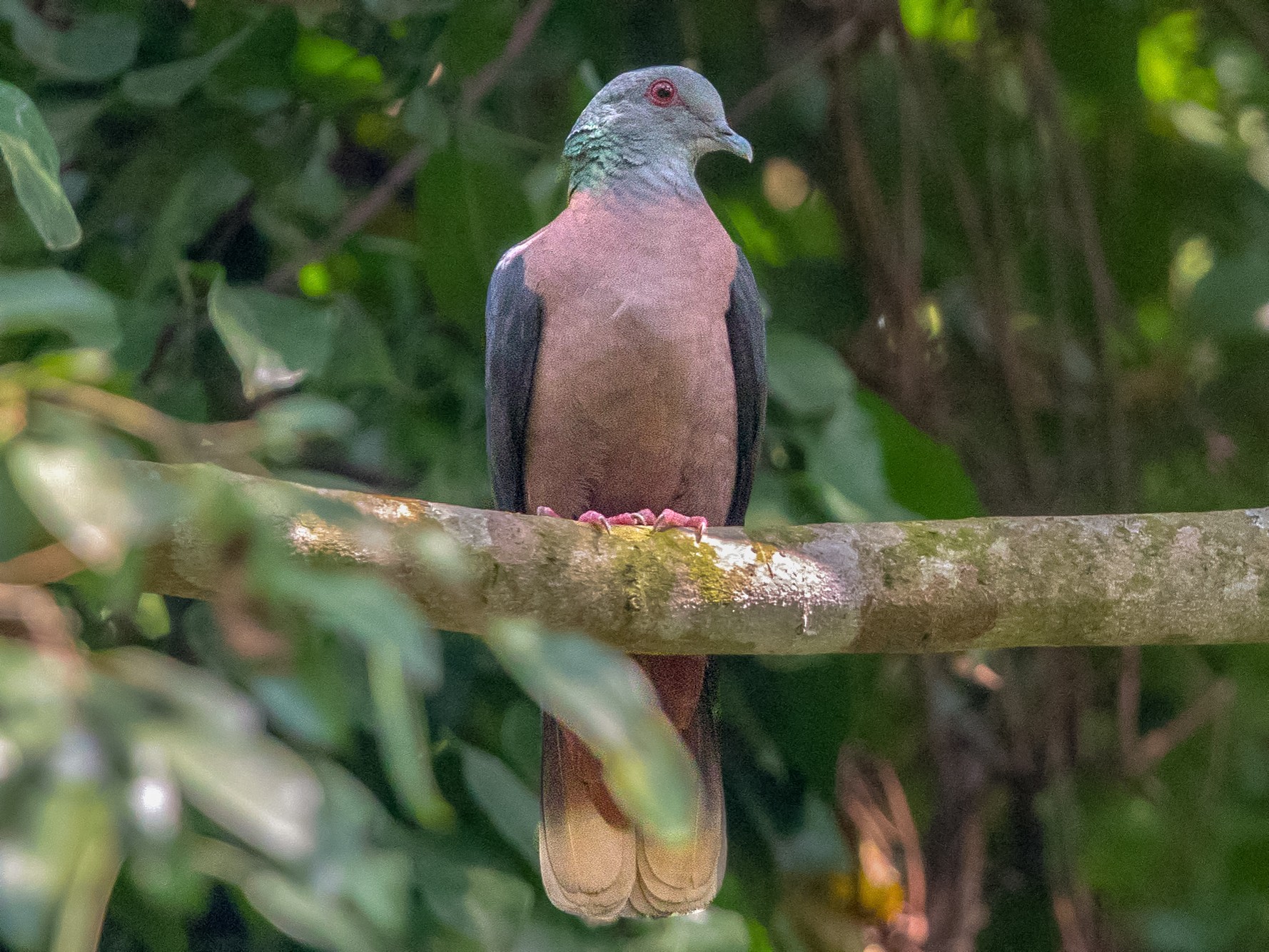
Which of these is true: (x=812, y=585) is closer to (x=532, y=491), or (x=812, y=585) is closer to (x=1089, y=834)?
(x=532, y=491)

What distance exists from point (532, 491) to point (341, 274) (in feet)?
2.41

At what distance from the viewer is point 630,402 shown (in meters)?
2.70

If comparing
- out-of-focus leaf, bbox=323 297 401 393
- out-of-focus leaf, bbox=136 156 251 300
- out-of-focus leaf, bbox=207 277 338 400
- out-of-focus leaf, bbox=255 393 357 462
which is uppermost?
out-of-focus leaf, bbox=255 393 357 462

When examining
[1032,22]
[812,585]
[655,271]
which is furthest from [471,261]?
[1032,22]

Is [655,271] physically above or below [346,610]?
below

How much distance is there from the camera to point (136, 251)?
284 cm

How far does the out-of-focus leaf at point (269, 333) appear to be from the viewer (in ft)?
7.48

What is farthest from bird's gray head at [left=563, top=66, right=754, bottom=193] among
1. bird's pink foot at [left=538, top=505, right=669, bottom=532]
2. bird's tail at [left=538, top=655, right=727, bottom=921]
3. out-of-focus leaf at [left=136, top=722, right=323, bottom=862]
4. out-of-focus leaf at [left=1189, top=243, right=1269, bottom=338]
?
out-of-focus leaf at [left=136, top=722, right=323, bottom=862]

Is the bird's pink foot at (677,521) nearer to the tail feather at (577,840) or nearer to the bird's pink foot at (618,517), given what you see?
the bird's pink foot at (618,517)

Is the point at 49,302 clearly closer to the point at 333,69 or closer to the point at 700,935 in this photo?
the point at 700,935

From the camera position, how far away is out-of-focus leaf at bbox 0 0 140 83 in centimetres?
262

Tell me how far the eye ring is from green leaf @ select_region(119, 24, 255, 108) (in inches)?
35.4

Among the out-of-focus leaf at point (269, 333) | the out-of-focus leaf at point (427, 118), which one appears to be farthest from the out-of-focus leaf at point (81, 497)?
the out-of-focus leaf at point (427, 118)

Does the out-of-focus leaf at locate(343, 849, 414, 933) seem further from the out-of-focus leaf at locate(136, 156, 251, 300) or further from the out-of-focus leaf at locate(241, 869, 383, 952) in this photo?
the out-of-focus leaf at locate(136, 156, 251, 300)
